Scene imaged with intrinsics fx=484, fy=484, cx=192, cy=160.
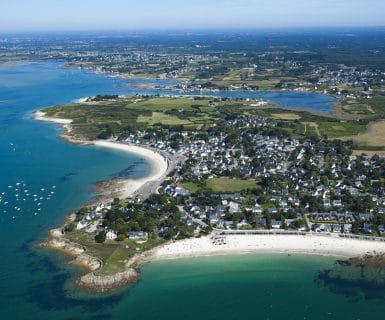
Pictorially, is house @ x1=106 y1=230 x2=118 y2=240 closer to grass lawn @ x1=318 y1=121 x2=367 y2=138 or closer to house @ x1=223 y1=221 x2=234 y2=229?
house @ x1=223 y1=221 x2=234 y2=229

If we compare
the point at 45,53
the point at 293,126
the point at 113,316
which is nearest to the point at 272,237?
the point at 113,316

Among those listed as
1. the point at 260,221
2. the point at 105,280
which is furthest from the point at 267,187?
the point at 105,280

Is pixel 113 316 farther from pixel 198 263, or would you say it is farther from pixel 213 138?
pixel 213 138

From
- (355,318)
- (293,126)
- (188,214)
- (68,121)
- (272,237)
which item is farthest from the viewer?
(68,121)

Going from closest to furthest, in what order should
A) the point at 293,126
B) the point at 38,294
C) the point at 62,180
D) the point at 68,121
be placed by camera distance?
the point at 38,294 → the point at 62,180 → the point at 293,126 → the point at 68,121

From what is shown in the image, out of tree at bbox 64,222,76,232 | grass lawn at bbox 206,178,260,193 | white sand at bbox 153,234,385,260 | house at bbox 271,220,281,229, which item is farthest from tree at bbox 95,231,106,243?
grass lawn at bbox 206,178,260,193

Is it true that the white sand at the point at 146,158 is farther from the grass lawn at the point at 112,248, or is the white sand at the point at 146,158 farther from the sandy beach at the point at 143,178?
the grass lawn at the point at 112,248
